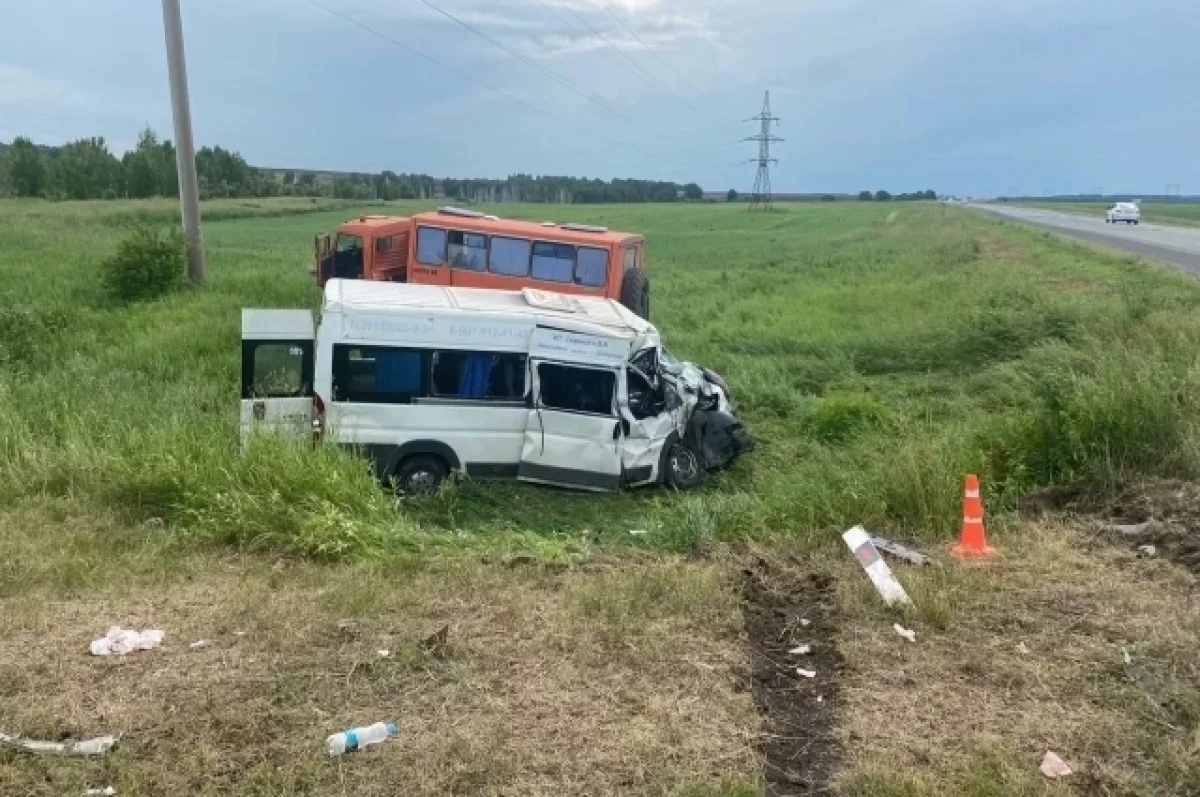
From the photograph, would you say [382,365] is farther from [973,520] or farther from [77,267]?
[77,267]

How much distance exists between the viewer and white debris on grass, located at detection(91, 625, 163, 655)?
4617mm

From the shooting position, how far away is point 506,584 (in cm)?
555

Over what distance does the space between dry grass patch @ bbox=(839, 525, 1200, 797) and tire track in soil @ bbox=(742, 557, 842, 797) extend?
0.30 feet

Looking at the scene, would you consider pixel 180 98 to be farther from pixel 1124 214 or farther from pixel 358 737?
pixel 1124 214

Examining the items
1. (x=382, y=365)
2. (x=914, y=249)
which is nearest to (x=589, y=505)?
(x=382, y=365)

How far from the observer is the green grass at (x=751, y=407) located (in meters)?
6.95

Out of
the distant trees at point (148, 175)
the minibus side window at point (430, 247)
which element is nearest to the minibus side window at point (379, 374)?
the minibus side window at point (430, 247)

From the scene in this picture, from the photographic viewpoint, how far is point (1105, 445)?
7.34 m

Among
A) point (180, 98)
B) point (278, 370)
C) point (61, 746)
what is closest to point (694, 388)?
point (278, 370)

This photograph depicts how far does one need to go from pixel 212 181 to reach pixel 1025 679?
97.2m

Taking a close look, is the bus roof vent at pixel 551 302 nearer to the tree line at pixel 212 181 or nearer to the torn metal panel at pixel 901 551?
the torn metal panel at pixel 901 551

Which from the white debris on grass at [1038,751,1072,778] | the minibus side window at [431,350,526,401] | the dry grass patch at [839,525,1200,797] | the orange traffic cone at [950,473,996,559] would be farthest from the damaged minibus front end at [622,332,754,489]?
the white debris on grass at [1038,751,1072,778]

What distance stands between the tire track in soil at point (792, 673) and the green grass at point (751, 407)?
114 centimetres

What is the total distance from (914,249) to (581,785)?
39.6 m
